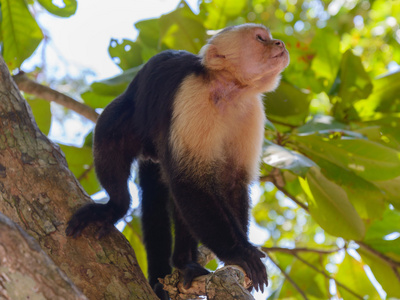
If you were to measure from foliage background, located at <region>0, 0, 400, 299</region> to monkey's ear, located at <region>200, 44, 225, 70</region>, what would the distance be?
20.5 inches

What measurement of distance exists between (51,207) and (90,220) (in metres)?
0.16

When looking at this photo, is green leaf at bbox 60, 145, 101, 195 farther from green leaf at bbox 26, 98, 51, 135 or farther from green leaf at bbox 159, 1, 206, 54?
green leaf at bbox 159, 1, 206, 54

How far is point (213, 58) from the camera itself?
93.2 inches

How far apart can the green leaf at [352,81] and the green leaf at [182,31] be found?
0.98 metres

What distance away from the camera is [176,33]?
3.24 m

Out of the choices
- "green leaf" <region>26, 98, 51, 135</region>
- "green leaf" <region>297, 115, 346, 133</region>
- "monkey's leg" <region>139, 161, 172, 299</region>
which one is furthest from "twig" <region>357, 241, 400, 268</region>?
→ "green leaf" <region>26, 98, 51, 135</region>

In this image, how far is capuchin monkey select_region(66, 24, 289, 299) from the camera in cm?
219

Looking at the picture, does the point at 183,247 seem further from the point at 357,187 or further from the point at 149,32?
the point at 149,32

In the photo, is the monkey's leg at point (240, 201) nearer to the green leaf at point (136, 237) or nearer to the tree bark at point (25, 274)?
the green leaf at point (136, 237)

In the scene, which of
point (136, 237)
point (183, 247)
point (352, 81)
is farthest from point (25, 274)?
point (352, 81)

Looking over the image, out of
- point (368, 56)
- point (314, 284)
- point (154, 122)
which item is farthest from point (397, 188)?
point (368, 56)

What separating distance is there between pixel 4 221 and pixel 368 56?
564cm

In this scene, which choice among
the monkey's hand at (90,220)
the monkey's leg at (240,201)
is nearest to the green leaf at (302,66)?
the monkey's leg at (240,201)

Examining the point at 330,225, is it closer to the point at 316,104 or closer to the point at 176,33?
the point at 176,33
